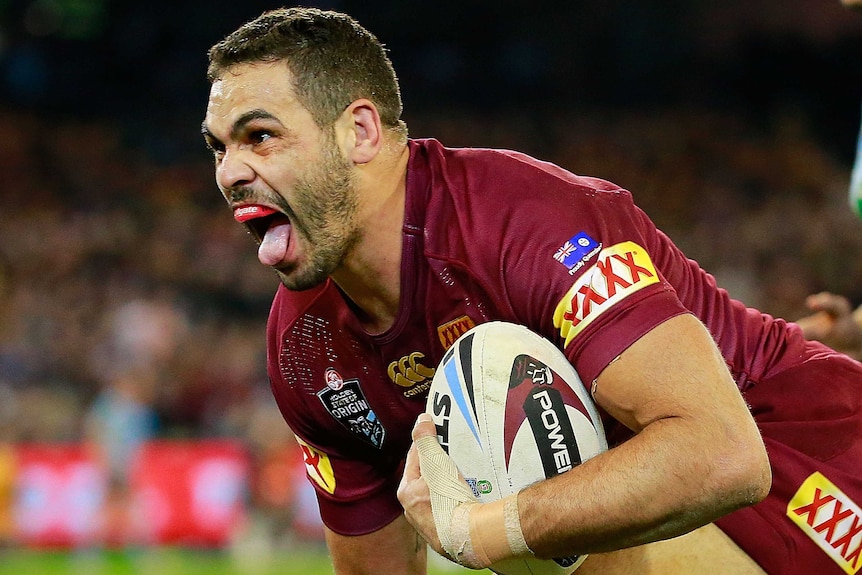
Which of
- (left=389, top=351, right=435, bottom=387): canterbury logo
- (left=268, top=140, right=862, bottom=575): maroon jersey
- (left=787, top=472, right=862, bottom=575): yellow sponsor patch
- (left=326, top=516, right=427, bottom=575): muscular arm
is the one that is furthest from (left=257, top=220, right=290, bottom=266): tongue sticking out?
(left=787, top=472, right=862, bottom=575): yellow sponsor patch

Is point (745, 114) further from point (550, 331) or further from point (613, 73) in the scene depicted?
point (550, 331)

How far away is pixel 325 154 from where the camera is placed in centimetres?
304

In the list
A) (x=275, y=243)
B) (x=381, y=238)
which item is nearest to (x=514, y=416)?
(x=381, y=238)

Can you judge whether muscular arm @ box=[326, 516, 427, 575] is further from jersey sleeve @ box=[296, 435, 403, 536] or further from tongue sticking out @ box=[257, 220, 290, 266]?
tongue sticking out @ box=[257, 220, 290, 266]

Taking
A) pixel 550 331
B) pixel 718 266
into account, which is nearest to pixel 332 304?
pixel 550 331

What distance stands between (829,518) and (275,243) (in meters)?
1.54

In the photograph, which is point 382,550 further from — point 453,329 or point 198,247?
point 198,247

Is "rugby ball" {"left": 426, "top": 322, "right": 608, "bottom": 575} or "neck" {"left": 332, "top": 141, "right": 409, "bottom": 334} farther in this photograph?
"neck" {"left": 332, "top": 141, "right": 409, "bottom": 334}

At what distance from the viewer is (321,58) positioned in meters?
3.09

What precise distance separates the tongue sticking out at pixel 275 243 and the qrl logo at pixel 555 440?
2.62 ft

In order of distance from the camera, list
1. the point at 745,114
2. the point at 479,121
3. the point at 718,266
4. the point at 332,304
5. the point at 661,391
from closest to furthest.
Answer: the point at 661,391 → the point at 332,304 → the point at 718,266 → the point at 745,114 → the point at 479,121

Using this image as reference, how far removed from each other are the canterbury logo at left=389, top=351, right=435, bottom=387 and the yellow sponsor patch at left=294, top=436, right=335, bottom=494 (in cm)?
48

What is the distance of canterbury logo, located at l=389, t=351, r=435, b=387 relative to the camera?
318cm

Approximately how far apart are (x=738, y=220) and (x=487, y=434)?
34.9 ft
